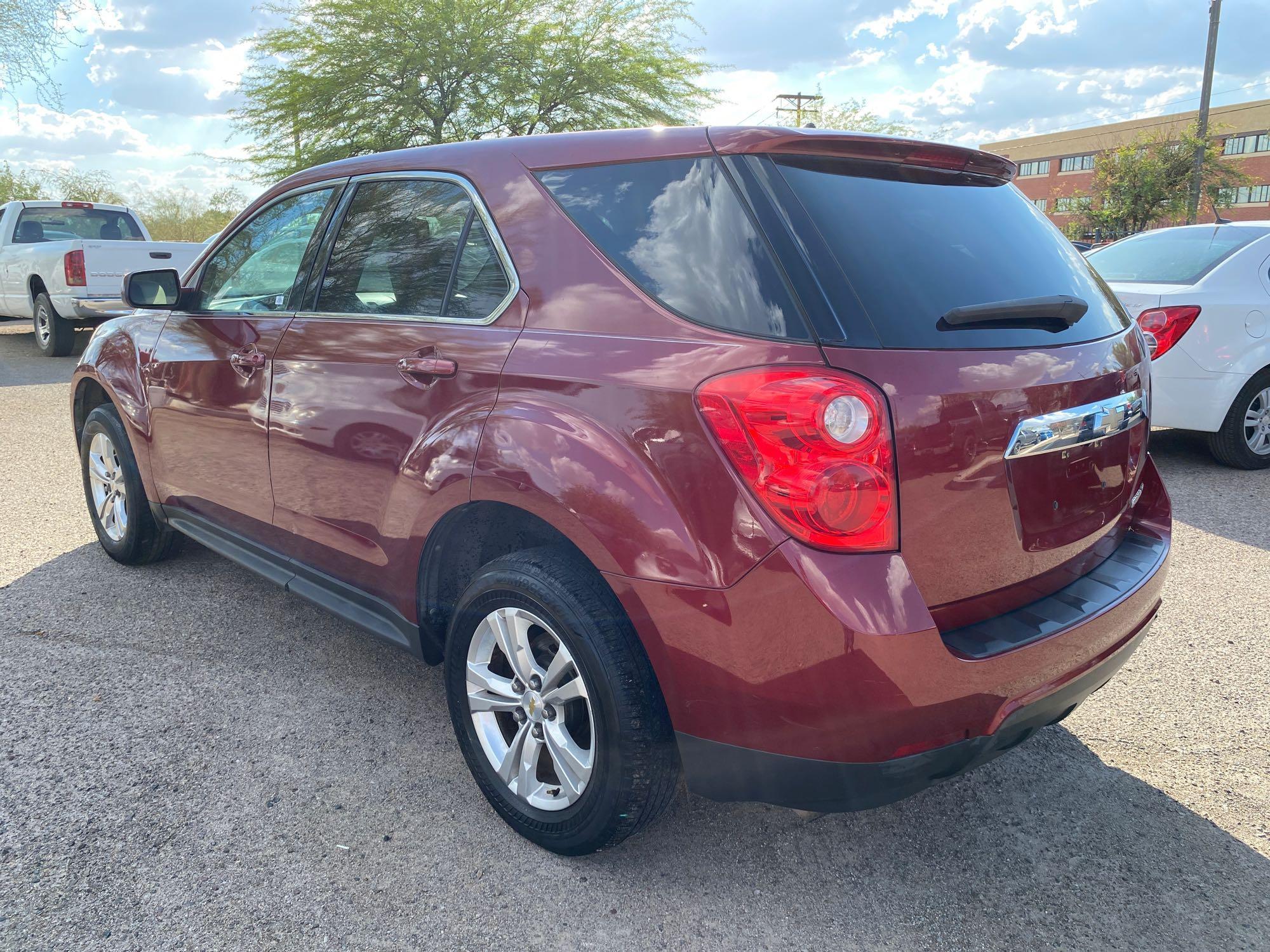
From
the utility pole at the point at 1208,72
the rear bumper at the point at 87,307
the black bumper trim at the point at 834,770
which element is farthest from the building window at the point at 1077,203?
the black bumper trim at the point at 834,770

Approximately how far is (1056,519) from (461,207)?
1772 mm

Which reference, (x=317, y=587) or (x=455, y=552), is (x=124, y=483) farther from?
(x=455, y=552)

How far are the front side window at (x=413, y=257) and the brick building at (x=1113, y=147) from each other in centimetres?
5098

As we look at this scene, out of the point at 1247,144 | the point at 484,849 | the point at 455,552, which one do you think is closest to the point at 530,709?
the point at 484,849

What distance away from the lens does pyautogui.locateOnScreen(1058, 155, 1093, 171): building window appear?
7544cm

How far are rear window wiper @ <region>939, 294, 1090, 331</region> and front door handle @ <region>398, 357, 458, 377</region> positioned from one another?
48.7 inches

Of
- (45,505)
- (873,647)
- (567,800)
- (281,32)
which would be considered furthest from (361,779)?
(281,32)

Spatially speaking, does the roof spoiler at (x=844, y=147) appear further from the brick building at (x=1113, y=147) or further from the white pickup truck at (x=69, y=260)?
the brick building at (x=1113, y=147)

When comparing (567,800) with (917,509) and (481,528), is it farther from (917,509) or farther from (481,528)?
(917,509)

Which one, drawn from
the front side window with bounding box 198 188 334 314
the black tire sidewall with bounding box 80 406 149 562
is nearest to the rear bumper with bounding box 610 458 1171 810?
the front side window with bounding box 198 188 334 314

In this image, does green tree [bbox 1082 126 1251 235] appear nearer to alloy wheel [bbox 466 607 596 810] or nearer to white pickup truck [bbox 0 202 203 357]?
white pickup truck [bbox 0 202 203 357]

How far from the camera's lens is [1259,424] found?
615cm

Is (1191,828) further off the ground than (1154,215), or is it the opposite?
(1154,215)

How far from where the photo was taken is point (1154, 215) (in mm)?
39406
